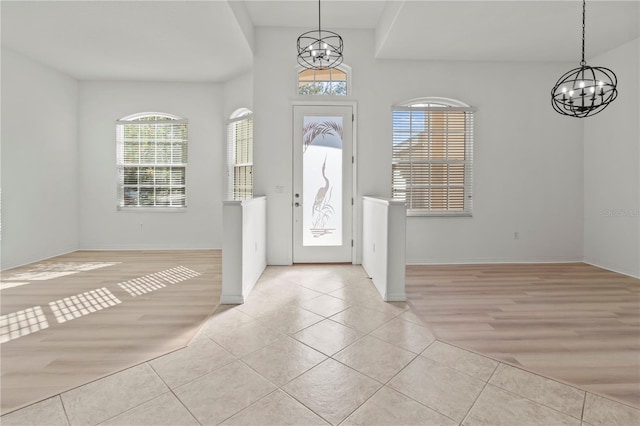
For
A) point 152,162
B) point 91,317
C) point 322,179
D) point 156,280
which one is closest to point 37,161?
point 152,162

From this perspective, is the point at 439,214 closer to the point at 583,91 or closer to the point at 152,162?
the point at 583,91

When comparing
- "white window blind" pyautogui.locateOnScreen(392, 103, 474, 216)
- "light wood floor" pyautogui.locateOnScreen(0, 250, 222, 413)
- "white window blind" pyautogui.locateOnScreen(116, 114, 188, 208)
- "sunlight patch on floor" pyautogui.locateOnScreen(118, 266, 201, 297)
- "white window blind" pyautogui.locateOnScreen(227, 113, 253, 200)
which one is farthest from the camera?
"white window blind" pyautogui.locateOnScreen(116, 114, 188, 208)

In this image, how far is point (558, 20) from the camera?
3.62 metres

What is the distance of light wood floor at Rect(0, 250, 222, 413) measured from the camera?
6.19 feet

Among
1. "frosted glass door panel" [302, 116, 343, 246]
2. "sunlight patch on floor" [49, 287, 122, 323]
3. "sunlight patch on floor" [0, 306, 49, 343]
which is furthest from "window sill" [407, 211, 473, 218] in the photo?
"sunlight patch on floor" [0, 306, 49, 343]

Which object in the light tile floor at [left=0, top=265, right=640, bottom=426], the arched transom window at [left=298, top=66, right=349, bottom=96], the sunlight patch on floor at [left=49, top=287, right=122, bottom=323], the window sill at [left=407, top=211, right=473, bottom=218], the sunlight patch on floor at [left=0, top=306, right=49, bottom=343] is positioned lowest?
the light tile floor at [left=0, top=265, right=640, bottom=426]

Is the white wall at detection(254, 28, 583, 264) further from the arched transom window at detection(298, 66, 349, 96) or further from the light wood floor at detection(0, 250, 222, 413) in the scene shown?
the light wood floor at detection(0, 250, 222, 413)

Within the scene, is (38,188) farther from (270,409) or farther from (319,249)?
(270,409)

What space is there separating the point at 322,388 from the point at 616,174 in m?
5.23

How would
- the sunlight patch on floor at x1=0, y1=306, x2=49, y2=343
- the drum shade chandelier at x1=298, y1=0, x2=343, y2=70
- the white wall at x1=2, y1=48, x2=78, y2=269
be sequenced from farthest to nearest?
the white wall at x1=2, y1=48, x2=78, y2=269 < the drum shade chandelier at x1=298, y1=0, x2=343, y2=70 < the sunlight patch on floor at x1=0, y1=306, x2=49, y2=343

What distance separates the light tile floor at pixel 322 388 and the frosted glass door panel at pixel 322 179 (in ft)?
7.23

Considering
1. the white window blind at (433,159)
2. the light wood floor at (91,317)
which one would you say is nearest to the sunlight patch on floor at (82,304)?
the light wood floor at (91,317)

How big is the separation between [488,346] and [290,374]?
1.47 m

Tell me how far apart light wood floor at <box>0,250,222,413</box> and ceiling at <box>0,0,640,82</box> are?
125 inches
